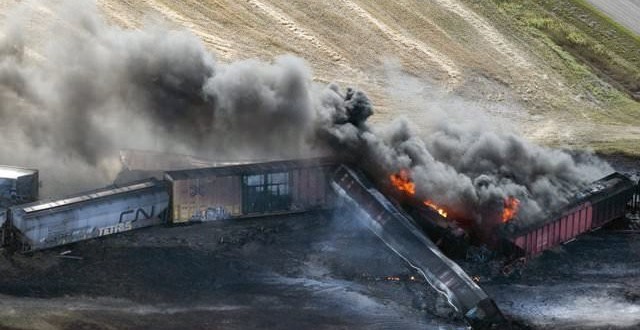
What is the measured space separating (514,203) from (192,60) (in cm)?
1641

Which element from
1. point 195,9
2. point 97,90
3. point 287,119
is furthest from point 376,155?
point 195,9

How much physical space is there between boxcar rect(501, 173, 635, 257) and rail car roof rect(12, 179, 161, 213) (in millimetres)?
15534

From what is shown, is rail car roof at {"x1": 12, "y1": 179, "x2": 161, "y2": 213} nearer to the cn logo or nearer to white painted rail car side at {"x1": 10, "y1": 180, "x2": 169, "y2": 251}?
white painted rail car side at {"x1": 10, "y1": 180, "x2": 169, "y2": 251}

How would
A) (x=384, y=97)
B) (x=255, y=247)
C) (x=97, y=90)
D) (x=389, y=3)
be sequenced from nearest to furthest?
(x=255, y=247) → (x=97, y=90) → (x=384, y=97) → (x=389, y=3)

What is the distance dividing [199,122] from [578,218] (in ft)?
59.3

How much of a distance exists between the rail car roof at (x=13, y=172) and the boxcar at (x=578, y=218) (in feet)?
67.6

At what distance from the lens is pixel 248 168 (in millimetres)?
42844

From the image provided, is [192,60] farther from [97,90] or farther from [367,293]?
[367,293]

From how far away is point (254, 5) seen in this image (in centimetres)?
6644

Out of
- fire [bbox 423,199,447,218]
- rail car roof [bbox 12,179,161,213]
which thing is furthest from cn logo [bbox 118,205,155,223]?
fire [bbox 423,199,447,218]

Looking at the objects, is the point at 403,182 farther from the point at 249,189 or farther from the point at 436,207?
the point at 249,189

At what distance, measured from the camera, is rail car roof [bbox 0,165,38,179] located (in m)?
41.4

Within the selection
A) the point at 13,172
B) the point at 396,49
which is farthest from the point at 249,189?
the point at 396,49

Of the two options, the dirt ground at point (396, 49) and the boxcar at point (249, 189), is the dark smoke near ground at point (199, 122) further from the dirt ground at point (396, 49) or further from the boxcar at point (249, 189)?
the dirt ground at point (396, 49)
